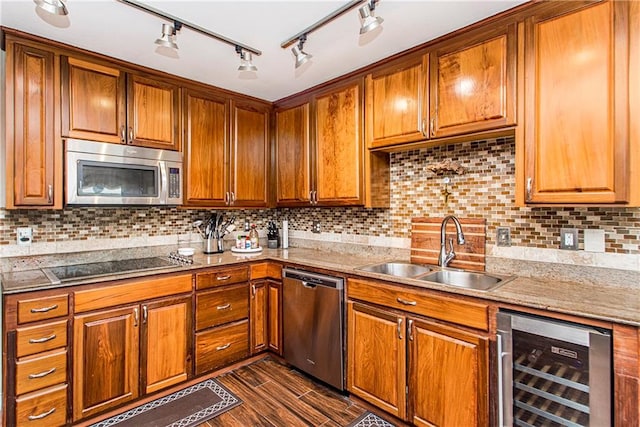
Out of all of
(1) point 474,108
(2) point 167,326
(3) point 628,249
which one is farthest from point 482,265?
(2) point 167,326

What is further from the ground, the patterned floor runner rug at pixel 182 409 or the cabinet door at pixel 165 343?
the cabinet door at pixel 165 343

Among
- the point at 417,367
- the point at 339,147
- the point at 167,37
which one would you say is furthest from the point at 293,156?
the point at 417,367

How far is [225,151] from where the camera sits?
9.93 ft

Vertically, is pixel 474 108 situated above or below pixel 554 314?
above

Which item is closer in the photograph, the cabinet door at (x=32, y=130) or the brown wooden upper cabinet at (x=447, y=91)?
the brown wooden upper cabinet at (x=447, y=91)

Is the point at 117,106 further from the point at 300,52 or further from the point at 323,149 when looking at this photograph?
the point at 323,149

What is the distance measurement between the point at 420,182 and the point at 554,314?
1345 millimetres

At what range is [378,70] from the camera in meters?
2.46

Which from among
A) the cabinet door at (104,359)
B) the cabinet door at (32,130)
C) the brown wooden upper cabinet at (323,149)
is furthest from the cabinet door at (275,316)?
the cabinet door at (32,130)

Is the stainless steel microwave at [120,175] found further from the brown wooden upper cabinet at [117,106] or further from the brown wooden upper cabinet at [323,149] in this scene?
the brown wooden upper cabinet at [323,149]

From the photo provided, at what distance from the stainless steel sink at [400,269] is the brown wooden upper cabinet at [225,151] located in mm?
1418

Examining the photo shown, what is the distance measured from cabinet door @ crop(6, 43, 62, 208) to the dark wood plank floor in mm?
1753

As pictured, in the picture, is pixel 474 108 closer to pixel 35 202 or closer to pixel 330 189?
pixel 330 189

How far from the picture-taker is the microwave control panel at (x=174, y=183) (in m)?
2.62
